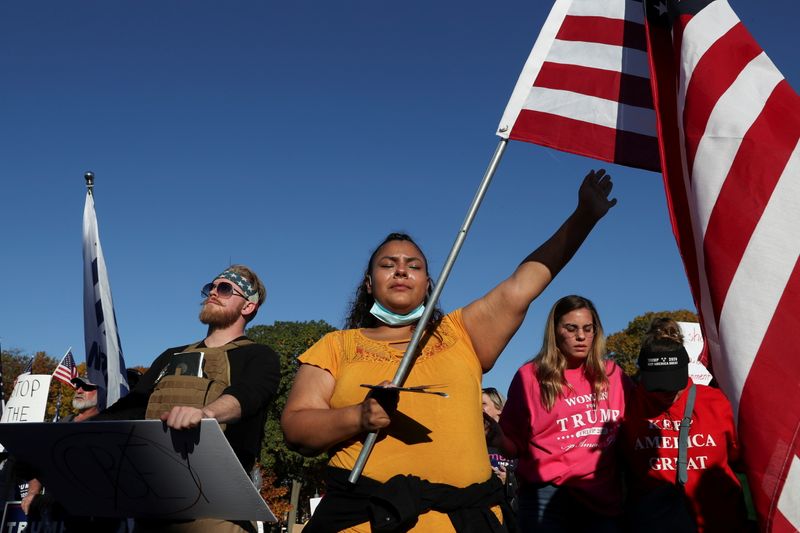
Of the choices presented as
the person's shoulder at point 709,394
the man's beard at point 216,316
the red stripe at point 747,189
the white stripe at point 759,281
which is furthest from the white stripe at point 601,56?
the man's beard at point 216,316

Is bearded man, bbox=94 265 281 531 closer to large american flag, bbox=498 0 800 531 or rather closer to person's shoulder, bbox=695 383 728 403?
large american flag, bbox=498 0 800 531

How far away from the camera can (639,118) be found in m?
3.64

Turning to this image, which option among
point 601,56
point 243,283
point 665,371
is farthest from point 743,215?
point 243,283

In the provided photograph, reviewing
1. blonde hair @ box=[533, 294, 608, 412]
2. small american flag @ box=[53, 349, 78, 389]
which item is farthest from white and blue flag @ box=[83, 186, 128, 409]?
small american flag @ box=[53, 349, 78, 389]

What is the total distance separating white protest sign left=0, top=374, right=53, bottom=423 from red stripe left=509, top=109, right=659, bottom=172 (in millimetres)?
10545

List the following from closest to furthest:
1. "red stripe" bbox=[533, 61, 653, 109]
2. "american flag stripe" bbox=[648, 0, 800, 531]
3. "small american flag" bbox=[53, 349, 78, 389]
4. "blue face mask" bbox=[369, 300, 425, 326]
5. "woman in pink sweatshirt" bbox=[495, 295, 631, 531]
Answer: "american flag stripe" bbox=[648, 0, 800, 531] → "blue face mask" bbox=[369, 300, 425, 326] → "red stripe" bbox=[533, 61, 653, 109] → "woman in pink sweatshirt" bbox=[495, 295, 631, 531] → "small american flag" bbox=[53, 349, 78, 389]

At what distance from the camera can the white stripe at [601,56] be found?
3.72 m

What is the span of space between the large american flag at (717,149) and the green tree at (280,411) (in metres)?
30.6

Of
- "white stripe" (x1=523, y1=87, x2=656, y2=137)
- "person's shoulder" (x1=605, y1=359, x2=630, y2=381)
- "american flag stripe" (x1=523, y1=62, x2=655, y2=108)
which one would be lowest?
"person's shoulder" (x1=605, y1=359, x2=630, y2=381)

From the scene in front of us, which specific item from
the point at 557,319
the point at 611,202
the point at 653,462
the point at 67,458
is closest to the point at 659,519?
the point at 653,462

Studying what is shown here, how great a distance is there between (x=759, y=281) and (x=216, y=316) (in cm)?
311

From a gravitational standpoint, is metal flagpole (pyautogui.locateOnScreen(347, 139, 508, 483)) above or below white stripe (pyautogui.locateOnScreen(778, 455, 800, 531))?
above

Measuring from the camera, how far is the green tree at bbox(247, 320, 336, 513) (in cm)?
3650

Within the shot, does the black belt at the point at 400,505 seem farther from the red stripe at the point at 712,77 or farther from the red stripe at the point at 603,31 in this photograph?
the red stripe at the point at 603,31
